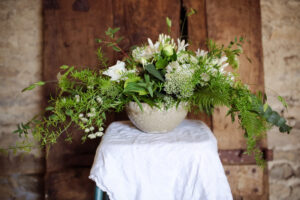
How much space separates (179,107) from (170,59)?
7.5 inches

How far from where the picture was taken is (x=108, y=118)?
1395 millimetres

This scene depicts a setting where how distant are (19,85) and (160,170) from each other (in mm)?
1101

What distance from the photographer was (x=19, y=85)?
1.43 meters

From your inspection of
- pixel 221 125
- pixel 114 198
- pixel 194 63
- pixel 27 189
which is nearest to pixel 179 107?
pixel 194 63

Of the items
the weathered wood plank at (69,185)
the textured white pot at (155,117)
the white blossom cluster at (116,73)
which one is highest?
the white blossom cluster at (116,73)

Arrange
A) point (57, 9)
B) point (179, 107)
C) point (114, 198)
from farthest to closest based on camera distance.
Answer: point (57, 9) → point (179, 107) → point (114, 198)

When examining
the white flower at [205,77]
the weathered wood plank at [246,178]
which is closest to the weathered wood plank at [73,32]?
the white flower at [205,77]

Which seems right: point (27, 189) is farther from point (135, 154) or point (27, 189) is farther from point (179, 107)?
point (179, 107)

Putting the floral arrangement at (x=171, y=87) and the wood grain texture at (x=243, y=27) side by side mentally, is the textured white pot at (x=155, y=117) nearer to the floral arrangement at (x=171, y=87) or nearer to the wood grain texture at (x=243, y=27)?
the floral arrangement at (x=171, y=87)

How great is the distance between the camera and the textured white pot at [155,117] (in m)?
0.89

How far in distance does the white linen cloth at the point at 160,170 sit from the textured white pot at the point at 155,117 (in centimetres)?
10

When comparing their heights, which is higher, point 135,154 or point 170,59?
point 170,59

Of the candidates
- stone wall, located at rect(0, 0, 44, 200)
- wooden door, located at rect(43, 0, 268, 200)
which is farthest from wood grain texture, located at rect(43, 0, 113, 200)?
stone wall, located at rect(0, 0, 44, 200)

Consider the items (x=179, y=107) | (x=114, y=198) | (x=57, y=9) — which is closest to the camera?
(x=114, y=198)
